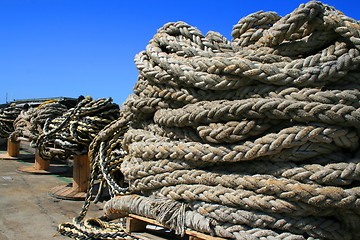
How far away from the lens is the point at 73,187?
15.0ft

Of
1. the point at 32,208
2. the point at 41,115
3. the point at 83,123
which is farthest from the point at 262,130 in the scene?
the point at 41,115

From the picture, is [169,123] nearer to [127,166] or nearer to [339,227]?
[127,166]

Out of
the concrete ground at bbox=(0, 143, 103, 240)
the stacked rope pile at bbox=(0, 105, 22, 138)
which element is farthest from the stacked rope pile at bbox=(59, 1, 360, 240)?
the stacked rope pile at bbox=(0, 105, 22, 138)

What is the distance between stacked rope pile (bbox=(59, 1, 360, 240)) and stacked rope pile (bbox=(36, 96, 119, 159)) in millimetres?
2061

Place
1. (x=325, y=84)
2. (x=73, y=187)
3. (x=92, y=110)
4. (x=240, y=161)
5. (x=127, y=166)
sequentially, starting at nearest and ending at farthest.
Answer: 1. (x=325, y=84)
2. (x=240, y=161)
3. (x=127, y=166)
4. (x=92, y=110)
5. (x=73, y=187)

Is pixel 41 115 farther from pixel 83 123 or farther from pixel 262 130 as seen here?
pixel 262 130

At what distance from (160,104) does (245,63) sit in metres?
0.56

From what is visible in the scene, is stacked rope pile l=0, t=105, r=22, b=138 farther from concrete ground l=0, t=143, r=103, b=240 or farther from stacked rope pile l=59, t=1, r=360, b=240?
stacked rope pile l=59, t=1, r=360, b=240

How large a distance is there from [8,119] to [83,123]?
4.64 meters

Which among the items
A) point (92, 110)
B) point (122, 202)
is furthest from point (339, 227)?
point (92, 110)

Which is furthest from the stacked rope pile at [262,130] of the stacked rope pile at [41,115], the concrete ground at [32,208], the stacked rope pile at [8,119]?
the stacked rope pile at [8,119]

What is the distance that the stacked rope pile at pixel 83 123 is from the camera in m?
3.87

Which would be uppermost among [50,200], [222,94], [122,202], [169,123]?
[222,94]

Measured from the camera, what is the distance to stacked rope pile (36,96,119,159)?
3.87 m
